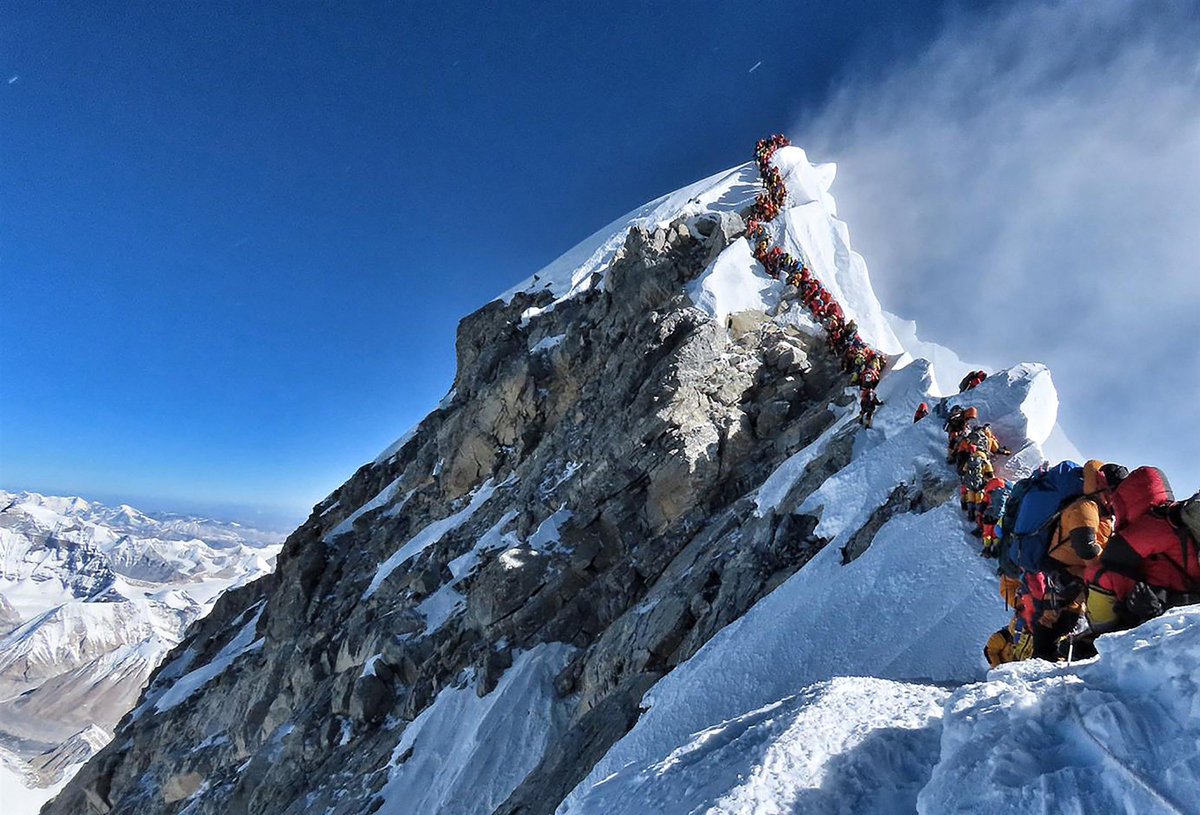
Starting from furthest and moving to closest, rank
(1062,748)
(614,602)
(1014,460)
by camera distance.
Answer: (614,602), (1014,460), (1062,748)

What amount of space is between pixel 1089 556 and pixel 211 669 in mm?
48070

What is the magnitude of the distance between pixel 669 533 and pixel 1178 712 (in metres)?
15.9

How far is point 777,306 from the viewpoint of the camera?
81.2ft

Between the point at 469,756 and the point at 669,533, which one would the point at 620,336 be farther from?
the point at 469,756

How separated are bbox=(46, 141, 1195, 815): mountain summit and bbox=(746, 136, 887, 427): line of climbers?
527mm

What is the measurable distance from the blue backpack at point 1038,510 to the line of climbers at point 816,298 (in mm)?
8579

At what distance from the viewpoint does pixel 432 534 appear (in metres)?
29.0

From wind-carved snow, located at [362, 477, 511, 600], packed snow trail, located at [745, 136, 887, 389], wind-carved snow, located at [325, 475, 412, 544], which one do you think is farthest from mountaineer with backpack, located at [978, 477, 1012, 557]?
wind-carved snow, located at [325, 475, 412, 544]

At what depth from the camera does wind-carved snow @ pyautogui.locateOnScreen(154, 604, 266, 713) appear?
37.1 metres

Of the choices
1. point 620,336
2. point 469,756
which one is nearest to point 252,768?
point 469,756

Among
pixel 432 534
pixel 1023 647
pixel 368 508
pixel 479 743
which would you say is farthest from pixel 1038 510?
pixel 368 508

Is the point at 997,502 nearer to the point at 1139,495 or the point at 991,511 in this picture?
the point at 991,511

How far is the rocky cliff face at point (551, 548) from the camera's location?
13.4 m

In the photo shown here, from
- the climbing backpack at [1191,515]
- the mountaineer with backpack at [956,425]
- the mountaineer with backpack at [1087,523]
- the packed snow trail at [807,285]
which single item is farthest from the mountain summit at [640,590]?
the climbing backpack at [1191,515]
